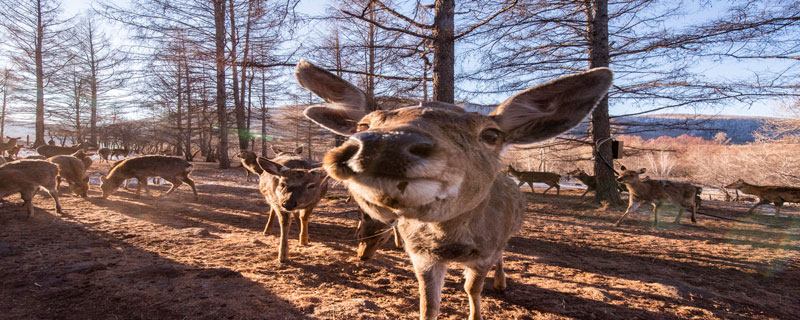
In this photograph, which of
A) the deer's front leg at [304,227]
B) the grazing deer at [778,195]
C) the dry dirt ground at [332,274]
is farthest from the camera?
the grazing deer at [778,195]

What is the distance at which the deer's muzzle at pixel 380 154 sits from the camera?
1170mm

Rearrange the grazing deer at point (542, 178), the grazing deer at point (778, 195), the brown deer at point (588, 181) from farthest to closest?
the grazing deer at point (542, 178) < the brown deer at point (588, 181) < the grazing deer at point (778, 195)

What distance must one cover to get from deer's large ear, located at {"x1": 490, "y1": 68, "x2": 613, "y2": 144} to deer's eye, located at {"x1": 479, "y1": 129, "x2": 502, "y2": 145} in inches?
5.3

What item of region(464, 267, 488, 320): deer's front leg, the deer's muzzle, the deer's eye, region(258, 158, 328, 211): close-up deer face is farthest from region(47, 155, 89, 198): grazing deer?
the deer's eye

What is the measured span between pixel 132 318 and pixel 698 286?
6.05 meters

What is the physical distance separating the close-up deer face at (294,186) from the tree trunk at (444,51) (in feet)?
10.5

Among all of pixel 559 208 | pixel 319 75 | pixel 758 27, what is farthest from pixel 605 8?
pixel 319 75

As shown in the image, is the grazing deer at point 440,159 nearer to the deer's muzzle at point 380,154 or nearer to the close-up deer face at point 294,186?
the deer's muzzle at point 380,154

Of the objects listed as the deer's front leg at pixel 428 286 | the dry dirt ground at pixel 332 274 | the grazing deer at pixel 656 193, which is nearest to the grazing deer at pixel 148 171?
the dry dirt ground at pixel 332 274

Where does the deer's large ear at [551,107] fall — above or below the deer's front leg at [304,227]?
above

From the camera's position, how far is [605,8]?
8750mm

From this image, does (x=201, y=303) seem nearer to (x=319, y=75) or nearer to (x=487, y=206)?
(x=319, y=75)

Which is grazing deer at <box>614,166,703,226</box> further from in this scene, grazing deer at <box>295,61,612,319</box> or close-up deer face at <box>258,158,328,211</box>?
close-up deer face at <box>258,158,328,211</box>

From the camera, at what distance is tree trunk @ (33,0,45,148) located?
2161 cm
